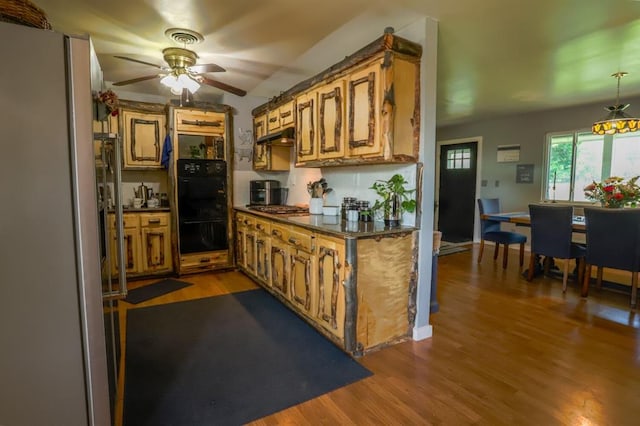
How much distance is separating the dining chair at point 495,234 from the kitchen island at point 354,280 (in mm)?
2816

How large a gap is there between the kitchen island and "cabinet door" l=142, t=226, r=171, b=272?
2138 millimetres

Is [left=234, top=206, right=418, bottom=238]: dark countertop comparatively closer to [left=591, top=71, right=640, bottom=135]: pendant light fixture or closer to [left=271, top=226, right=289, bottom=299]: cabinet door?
[left=271, top=226, right=289, bottom=299]: cabinet door

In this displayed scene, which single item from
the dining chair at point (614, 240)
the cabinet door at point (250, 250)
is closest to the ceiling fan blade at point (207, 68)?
the cabinet door at point (250, 250)

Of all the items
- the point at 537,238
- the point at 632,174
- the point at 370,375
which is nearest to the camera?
the point at 370,375

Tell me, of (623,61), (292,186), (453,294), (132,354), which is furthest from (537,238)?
(132,354)

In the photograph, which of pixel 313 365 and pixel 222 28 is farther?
pixel 222 28

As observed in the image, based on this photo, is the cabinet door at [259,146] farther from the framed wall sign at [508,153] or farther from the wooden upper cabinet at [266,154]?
the framed wall sign at [508,153]

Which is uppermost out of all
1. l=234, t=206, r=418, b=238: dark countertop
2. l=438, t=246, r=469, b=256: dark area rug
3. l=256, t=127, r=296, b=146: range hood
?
l=256, t=127, r=296, b=146: range hood

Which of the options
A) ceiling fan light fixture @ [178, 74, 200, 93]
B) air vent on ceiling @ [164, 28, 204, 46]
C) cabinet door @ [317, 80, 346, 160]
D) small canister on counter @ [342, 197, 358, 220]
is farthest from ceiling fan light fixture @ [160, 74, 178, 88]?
small canister on counter @ [342, 197, 358, 220]

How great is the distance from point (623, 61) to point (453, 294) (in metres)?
2.92

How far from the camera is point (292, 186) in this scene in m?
4.71

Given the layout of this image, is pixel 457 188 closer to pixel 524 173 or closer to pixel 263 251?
pixel 524 173

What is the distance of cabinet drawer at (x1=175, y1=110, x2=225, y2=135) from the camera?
4273 millimetres

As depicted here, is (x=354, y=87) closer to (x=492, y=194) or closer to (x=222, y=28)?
(x=222, y=28)
